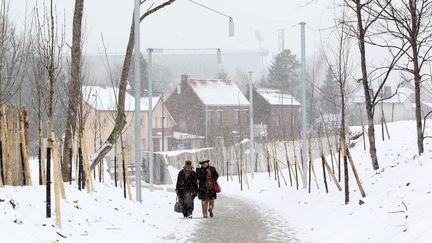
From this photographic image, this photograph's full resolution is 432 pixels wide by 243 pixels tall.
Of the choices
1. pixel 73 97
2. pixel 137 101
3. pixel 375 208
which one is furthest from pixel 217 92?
pixel 375 208

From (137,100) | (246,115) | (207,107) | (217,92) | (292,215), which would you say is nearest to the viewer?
(137,100)

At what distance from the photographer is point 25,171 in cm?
1109

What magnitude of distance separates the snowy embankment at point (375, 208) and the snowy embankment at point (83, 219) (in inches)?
125

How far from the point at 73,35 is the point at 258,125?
52.7 m

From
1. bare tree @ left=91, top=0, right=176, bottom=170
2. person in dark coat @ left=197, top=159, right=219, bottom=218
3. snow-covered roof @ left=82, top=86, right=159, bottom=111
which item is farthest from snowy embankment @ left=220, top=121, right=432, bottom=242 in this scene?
snow-covered roof @ left=82, top=86, right=159, bottom=111

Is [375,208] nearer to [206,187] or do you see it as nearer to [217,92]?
[206,187]

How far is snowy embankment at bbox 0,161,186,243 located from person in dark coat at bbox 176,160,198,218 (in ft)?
1.58

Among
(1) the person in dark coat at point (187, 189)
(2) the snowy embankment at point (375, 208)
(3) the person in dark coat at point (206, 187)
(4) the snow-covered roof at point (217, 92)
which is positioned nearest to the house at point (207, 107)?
(4) the snow-covered roof at point (217, 92)

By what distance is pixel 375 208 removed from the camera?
1088 cm

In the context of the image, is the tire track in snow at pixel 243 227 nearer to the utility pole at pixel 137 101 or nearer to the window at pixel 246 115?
the utility pole at pixel 137 101

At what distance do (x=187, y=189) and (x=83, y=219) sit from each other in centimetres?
498

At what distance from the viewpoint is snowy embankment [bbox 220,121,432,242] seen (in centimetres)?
868

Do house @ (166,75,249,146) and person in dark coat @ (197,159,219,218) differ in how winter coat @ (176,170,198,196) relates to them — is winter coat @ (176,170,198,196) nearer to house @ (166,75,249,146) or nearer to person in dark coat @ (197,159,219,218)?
person in dark coat @ (197,159,219,218)

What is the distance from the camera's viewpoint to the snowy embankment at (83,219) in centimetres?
823
